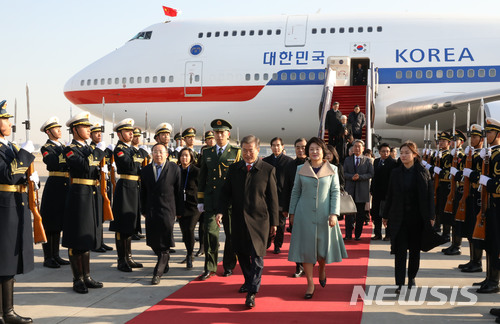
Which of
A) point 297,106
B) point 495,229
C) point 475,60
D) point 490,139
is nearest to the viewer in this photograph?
point 495,229

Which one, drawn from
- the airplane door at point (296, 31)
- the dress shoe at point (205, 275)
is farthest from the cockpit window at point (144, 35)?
the dress shoe at point (205, 275)

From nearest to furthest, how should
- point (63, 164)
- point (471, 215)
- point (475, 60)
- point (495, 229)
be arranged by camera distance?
point (495, 229) → point (471, 215) → point (63, 164) → point (475, 60)

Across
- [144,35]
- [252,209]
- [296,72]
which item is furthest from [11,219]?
[144,35]

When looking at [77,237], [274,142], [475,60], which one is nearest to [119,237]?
[77,237]

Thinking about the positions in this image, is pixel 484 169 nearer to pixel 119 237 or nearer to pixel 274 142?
pixel 274 142

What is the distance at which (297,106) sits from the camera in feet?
56.5

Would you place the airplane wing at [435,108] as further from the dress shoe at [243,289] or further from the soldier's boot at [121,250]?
the dress shoe at [243,289]

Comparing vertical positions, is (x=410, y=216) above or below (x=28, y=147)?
below

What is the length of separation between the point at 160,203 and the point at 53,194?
2.05 m

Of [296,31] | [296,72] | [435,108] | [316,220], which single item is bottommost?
[316,220]

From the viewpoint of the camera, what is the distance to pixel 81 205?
5.70 metres

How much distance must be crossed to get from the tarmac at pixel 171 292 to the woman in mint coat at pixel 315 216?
0.61 meters

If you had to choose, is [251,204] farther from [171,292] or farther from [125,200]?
[125,200]

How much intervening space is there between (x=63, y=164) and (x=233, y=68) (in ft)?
36.1
